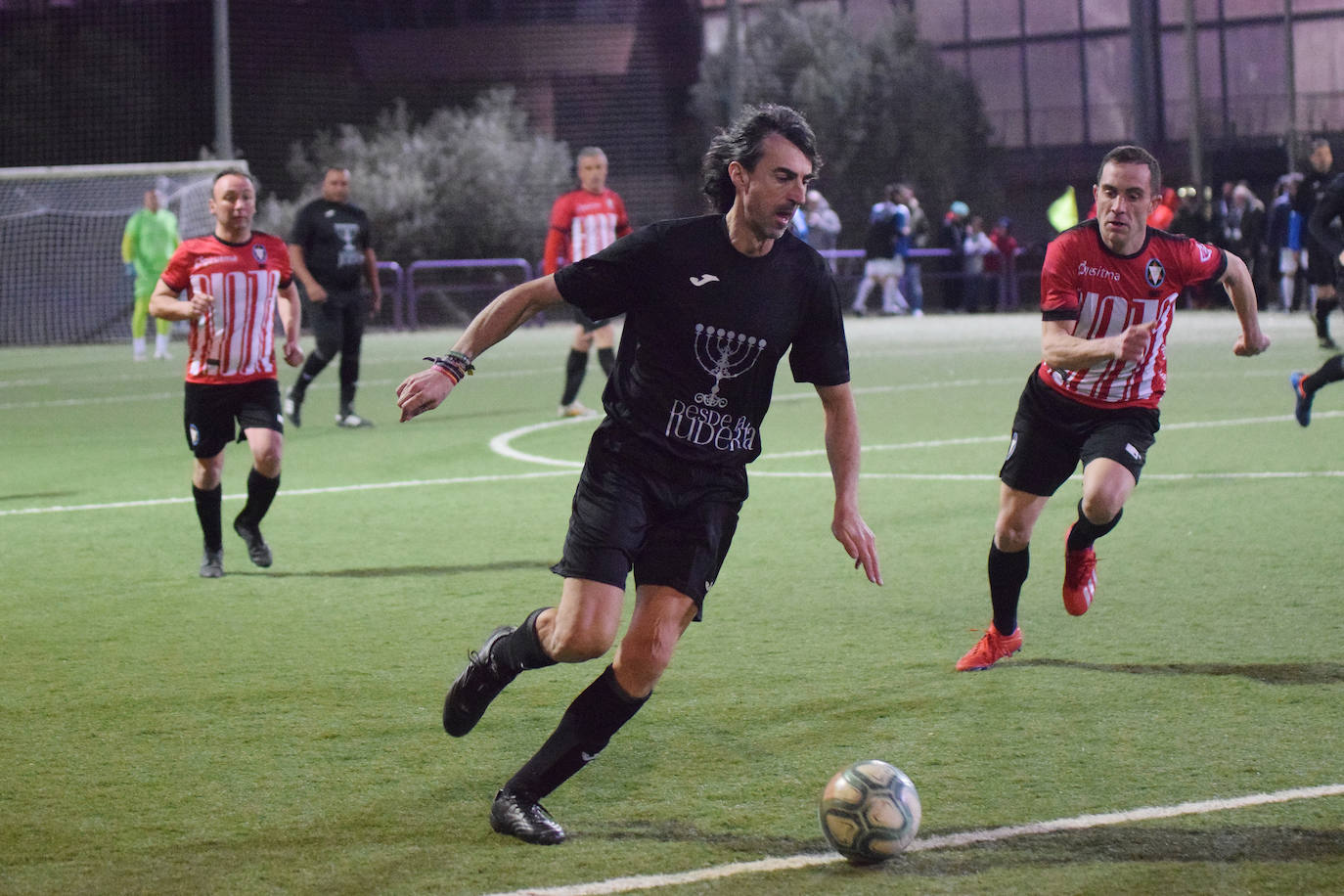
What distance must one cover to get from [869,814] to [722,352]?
4.16 ft

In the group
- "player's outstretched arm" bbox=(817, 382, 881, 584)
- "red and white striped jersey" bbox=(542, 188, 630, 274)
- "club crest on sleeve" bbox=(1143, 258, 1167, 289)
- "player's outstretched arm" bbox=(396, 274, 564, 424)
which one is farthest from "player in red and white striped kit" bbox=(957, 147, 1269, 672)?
"red and white striped jersey" bbox=(542, 188, 630, 274)

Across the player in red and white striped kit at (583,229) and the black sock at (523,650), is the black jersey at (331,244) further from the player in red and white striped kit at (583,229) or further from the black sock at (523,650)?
the black sock at (523,650)

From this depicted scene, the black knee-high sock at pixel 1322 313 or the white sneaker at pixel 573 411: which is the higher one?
the black knee-high sock at pixel 1322 313

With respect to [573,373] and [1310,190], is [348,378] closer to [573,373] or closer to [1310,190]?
[573,373]

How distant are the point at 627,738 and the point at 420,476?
6.50 meters

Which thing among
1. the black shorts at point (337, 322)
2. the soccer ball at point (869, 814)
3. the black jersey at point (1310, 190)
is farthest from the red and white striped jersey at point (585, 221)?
the soccer ball at point (869, 814)

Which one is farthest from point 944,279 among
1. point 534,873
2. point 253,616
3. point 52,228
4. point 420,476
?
point 534,873

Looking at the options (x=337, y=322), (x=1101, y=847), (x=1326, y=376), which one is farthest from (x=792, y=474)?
(x=1101, y=847)

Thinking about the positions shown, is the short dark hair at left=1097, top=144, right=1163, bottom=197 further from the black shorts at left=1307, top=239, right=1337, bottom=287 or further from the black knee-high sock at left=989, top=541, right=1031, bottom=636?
the black shorts at left=1307, top=239, right=1337, bottom=287

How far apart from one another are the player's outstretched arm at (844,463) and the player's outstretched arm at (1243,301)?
2194 mm

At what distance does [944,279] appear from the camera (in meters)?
35.8

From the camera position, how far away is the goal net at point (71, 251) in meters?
27.6

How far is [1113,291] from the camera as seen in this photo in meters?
6.06

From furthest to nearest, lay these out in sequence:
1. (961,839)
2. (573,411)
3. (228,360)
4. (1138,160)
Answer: (573,411) → (228,360) → (1138,160) → (961,839)
